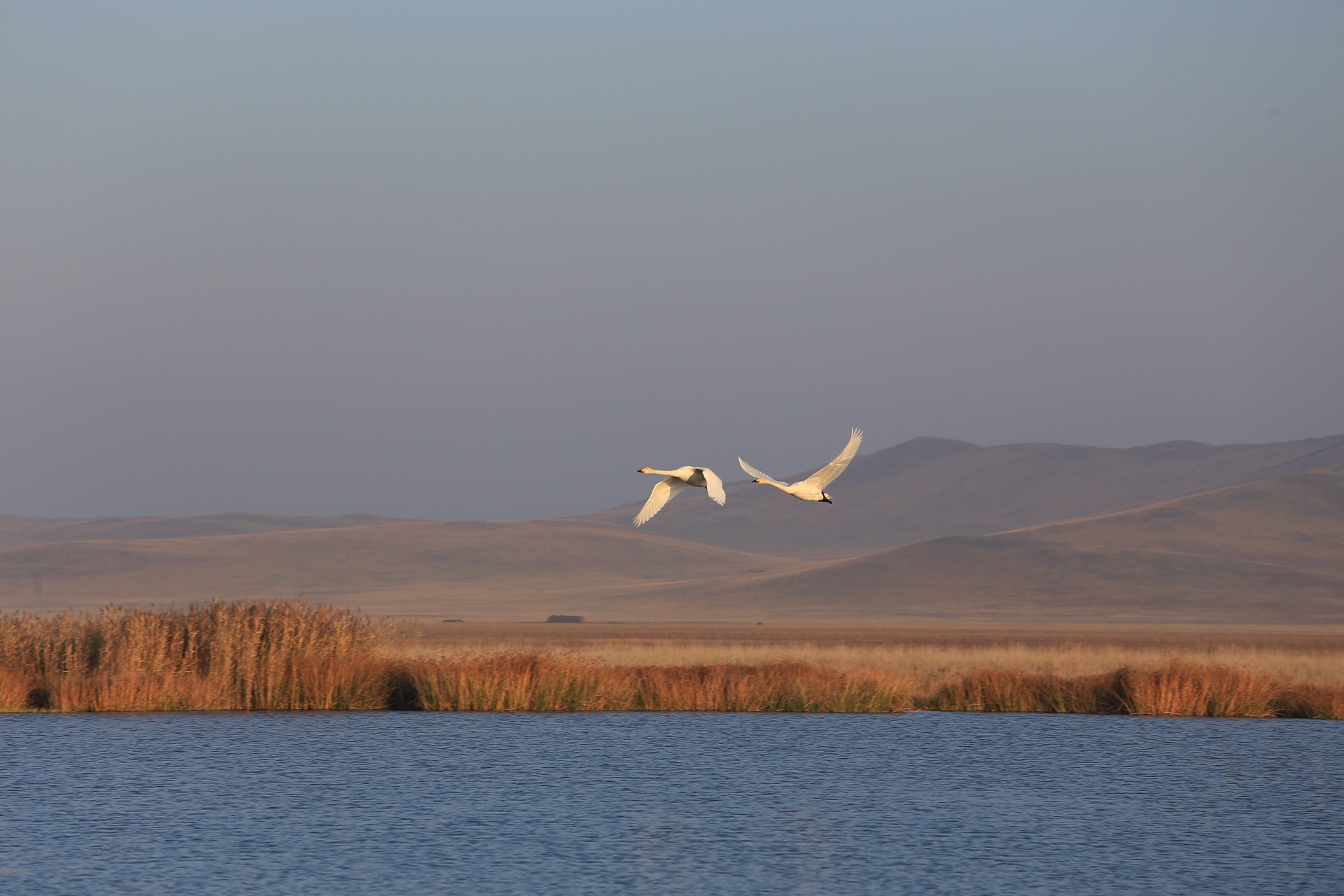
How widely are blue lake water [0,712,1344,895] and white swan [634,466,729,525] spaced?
4.29m

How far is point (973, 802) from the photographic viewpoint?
2405cm

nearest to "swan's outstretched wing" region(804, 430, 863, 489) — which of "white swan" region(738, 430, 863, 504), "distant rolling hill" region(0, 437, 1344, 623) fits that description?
"white swan" region(738, 430, 863, 504)

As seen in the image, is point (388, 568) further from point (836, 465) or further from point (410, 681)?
point (836, 465)

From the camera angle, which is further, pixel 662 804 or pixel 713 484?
pixel 662 804

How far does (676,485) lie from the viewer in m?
21.7

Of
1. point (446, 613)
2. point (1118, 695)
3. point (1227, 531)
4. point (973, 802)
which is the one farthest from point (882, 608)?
point (973, 802)

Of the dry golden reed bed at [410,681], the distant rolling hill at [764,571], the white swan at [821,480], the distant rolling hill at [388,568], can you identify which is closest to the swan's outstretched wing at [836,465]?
the white swan at [821,480]

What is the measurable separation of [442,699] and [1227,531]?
144 meters

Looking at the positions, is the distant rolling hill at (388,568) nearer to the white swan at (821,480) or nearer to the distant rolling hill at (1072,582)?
the distant rolling hill at (1072,582)

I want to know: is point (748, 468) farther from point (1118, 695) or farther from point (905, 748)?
point (1118, 695)

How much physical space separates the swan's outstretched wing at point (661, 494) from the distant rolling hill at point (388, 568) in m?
100

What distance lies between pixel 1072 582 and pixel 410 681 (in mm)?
104886

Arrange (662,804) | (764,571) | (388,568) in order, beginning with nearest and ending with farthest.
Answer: (662,804) < (764,571) < (388,568)

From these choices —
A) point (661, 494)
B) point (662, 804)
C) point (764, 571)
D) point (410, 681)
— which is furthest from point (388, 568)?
point (661, 494)
